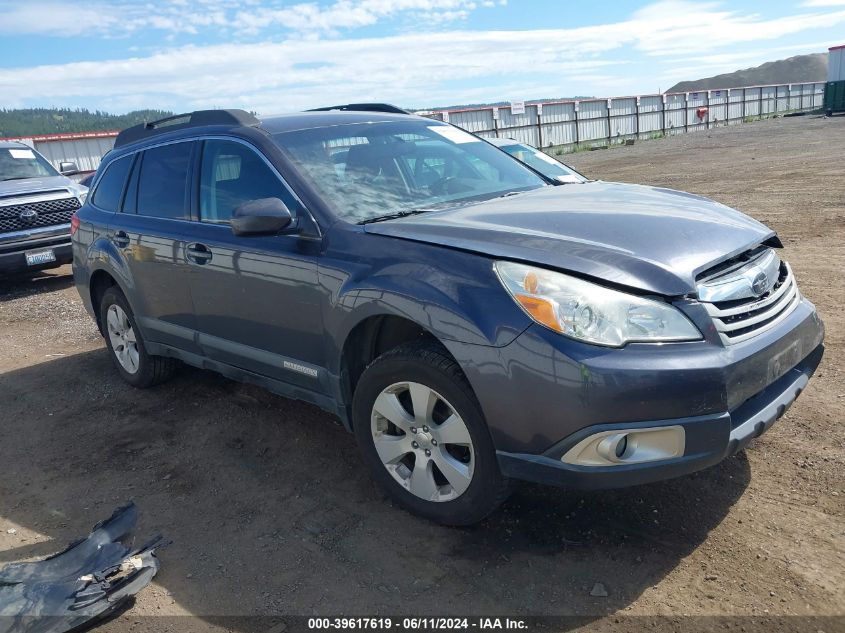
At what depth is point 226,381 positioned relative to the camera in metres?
5.55

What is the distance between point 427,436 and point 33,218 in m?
8.97

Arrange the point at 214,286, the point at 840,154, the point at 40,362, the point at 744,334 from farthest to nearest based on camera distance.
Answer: the point at 840,154 → the point at 40,362 → the point at 214,286 → the point at 744,334

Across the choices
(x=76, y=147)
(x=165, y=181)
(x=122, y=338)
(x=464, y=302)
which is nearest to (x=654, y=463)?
(x=464, y=302)

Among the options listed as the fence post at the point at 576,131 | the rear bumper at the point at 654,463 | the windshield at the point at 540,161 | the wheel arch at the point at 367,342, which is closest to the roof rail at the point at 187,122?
the wheel arch at the point at 367,342

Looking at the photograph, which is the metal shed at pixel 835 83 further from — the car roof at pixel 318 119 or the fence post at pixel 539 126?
the car roof at pixel 318 119

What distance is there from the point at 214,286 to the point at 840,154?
20346 mm

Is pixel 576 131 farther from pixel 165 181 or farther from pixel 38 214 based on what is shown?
pixel 165 181

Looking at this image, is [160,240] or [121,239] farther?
[121,239]

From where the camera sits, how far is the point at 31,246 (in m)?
9.88

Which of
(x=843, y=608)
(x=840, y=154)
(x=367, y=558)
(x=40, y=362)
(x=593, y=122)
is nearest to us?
(x=843, y=608)

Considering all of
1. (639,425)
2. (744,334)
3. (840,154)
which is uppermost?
(744,334)

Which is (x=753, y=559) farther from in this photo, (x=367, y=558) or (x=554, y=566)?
(x=367, y=558)

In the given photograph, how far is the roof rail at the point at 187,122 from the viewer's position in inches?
169

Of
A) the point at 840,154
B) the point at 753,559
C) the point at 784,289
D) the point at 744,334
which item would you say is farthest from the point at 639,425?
the point at 840,154
